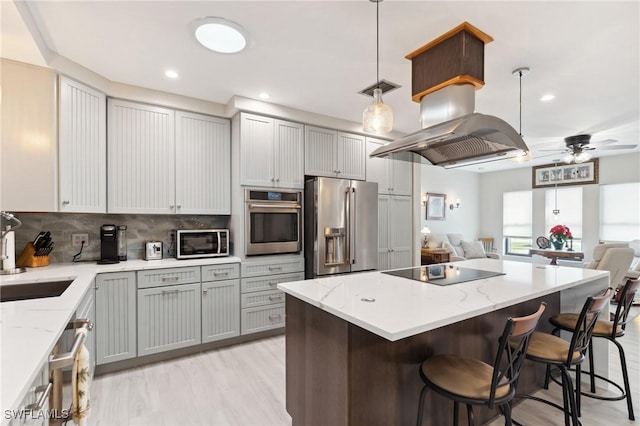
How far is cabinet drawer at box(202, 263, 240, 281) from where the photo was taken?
307 centimetres

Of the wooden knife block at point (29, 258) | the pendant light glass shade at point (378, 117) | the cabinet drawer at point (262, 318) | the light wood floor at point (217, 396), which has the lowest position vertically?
the light wood floor at point (217, 396)

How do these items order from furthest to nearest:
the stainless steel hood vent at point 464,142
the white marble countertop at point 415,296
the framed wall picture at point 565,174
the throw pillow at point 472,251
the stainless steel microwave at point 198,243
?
the throw pillow at point 472,251, the framed wall picture at point 565,174, the stainless steel microwave at point 198,243, the stainless steel hood vent at point 464,142, the white marble countertop at point 415,296

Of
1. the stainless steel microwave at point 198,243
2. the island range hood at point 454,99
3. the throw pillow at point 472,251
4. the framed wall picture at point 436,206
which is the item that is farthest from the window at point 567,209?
the stainless steel microwave at point 198,243

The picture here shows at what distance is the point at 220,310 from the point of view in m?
3.14

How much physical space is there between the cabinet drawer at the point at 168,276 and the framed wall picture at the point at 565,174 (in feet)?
25.7

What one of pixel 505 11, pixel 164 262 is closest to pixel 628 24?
pixel 505 11

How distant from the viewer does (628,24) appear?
79.2 inches

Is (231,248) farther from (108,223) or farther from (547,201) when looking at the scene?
(547,201)

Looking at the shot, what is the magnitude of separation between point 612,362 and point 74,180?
16.8ft

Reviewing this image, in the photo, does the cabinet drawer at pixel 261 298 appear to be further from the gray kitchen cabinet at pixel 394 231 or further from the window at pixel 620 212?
the window at pixel 620 212

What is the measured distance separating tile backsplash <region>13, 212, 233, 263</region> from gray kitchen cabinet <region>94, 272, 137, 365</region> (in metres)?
0.64

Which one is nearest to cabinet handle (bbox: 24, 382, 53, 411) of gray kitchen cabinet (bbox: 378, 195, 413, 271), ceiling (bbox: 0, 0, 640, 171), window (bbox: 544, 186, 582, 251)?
ceiling (bbox: 0, 0, 640, 171)

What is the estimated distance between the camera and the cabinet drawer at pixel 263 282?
3.27 meters

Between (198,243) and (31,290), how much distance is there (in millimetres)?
1336
